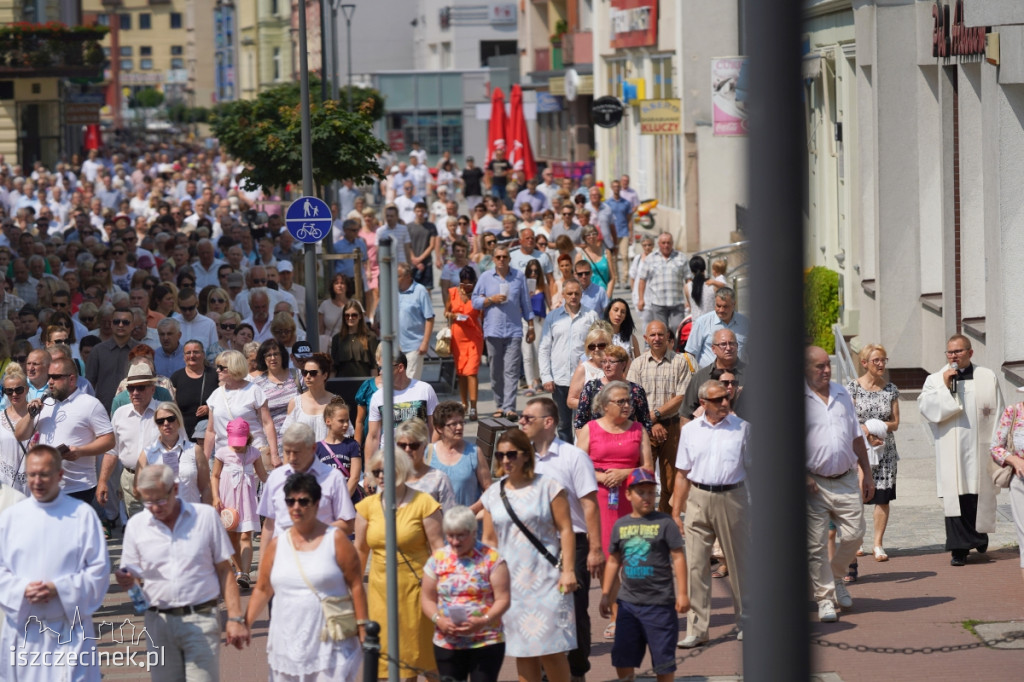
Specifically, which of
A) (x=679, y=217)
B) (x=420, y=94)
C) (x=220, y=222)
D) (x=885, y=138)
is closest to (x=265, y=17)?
(x=420, y=94)

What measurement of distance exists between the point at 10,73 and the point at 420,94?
25614 millimetres

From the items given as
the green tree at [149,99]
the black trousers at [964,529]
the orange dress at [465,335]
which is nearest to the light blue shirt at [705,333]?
the black trousers at [964,529]

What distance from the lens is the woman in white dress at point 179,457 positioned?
988 cm

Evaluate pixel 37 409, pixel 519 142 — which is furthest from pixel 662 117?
pixel 37 409

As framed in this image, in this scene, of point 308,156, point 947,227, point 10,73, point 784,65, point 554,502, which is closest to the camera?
point 784,65

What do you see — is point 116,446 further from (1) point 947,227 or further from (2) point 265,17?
(2) point 265,17

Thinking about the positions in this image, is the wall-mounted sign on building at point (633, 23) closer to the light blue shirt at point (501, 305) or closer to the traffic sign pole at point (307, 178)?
the traffic sign pole at point (307, 178)

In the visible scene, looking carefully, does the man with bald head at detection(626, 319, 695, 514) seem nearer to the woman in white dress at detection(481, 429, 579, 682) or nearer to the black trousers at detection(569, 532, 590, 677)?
the black trousers at detection(569, 532, 590, 677)

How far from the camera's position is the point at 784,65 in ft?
11.1

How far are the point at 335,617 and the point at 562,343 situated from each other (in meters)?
6.92

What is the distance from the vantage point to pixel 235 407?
11.0 metres

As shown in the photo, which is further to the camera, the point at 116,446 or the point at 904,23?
the point at 904,23

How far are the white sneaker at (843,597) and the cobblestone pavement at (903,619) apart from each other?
6 cm

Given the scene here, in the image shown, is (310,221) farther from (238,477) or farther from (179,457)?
(179,457)
